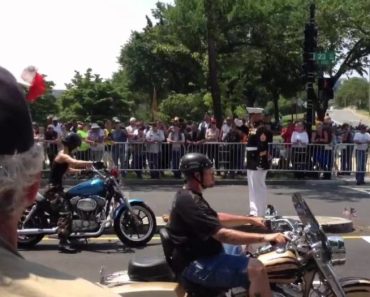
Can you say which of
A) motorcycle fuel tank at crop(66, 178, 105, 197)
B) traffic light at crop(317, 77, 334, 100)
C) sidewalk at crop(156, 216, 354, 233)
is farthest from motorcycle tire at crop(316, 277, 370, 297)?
traffic light at crop(317, 77, 334, 100)

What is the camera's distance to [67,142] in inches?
373

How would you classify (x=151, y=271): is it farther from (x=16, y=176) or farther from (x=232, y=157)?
(x=232, y=157)

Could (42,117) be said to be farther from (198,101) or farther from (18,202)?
(18,202)

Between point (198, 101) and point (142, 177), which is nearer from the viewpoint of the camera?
point (142, 177)

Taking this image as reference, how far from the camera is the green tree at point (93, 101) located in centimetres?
5288

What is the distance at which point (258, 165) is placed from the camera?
11.7 metres

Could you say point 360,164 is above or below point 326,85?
below

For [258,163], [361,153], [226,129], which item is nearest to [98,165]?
[258,163]

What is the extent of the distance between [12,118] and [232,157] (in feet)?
57.6

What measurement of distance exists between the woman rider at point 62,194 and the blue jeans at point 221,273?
16.9ft

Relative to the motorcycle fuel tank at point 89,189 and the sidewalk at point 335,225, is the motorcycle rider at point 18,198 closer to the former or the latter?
the motorcycle fuel tank at point 89,189

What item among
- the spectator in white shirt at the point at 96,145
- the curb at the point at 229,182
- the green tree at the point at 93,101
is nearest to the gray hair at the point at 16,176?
the curb at the point at 229,182

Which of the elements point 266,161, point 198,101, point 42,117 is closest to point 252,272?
point 266,161

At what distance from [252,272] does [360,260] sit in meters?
4.95
